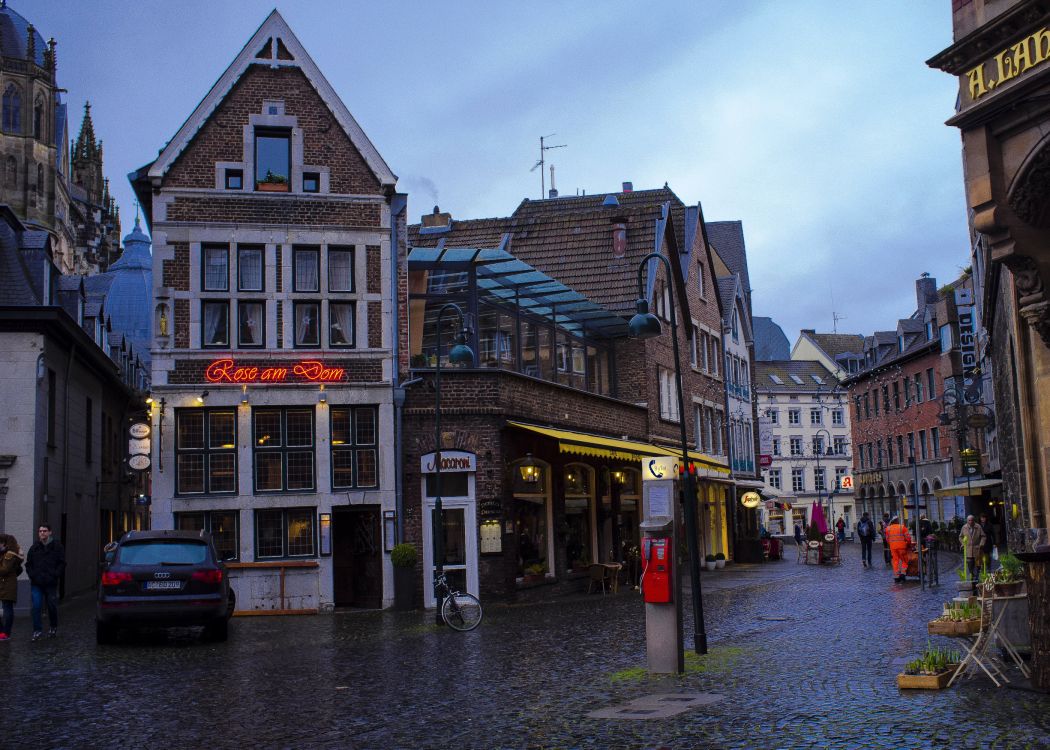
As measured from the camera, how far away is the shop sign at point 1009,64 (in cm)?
→ 1213

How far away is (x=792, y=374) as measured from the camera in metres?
104

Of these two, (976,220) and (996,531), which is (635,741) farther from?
(996,531)

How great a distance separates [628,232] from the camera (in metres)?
39.2

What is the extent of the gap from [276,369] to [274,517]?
3.14 m

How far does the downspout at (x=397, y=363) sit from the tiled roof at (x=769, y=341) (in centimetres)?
8218

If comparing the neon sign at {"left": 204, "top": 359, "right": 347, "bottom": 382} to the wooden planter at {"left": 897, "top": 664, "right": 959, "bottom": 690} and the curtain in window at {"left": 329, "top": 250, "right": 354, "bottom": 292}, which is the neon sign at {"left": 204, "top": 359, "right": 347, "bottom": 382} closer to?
the curtain in window at {"left": 329, "top": 250, "right": 354, "bottom": 292}

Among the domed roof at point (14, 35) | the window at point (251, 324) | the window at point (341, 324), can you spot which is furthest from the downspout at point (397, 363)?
the domed roof at point (14, 35)

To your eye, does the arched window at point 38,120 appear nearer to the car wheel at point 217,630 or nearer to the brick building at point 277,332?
the brick building at point 277,332

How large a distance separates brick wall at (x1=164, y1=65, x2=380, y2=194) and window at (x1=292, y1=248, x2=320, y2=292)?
4.93ft

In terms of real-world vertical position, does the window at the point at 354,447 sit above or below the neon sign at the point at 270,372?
below

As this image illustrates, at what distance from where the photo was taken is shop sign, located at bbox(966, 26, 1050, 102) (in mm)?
12133

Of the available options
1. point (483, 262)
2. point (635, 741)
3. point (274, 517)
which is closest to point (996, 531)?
point (483, 262)

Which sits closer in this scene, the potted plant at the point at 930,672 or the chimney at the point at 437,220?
the potted plant at the point at 930,672

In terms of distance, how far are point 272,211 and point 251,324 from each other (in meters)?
2.51
